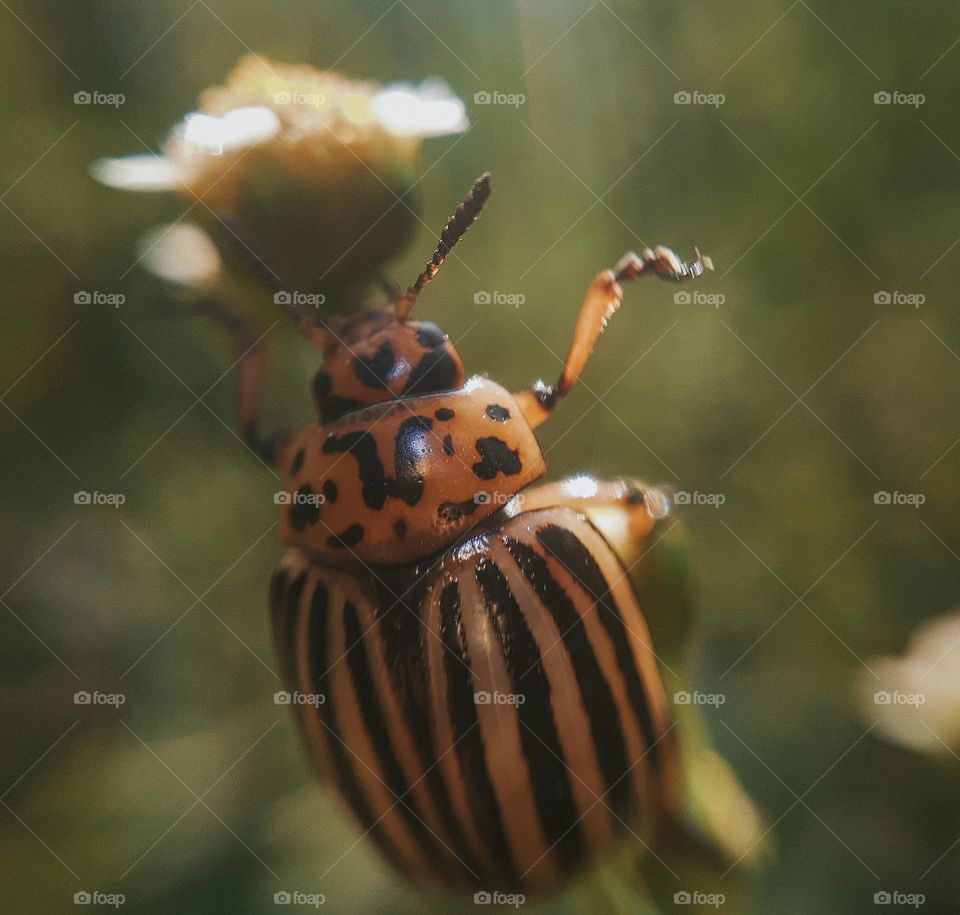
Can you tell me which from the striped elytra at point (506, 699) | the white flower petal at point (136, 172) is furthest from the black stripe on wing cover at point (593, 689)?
the white flower petal at point (136, 172)

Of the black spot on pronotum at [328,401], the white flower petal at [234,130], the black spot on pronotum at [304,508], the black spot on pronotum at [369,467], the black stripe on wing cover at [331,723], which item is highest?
the white flower petal at [234,130]

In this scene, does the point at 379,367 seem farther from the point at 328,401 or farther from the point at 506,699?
the point at 506,699

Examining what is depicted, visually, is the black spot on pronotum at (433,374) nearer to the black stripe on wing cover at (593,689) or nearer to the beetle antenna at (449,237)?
the beetle antenna at (449,237)

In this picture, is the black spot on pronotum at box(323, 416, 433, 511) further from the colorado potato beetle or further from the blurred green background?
the blurred green background

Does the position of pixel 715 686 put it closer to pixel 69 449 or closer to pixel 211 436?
pixel 211 436

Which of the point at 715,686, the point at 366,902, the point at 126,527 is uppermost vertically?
the point at 126,527

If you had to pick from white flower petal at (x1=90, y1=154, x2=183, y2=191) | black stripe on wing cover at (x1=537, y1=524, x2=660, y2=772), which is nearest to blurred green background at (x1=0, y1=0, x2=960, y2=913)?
white flower petal at (x1=90, y1=154, x2=183, y2=191)

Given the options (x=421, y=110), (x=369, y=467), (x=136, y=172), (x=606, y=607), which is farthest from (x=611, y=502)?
(x=136, y=172)

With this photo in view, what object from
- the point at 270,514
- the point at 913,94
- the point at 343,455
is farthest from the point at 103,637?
the point at 913,94
